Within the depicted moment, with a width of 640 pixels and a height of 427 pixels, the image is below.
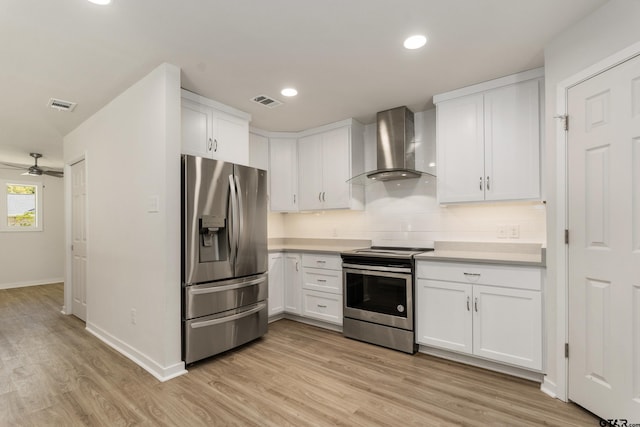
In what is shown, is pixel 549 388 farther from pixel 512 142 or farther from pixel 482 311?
pixel 512 142

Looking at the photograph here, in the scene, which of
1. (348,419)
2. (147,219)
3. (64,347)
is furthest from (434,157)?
(64,347)

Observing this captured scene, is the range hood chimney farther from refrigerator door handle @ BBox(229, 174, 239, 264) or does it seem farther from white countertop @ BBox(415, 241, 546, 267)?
refrigerator door handle @ BBox(229, 174, 239, 264)

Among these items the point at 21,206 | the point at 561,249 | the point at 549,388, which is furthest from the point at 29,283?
the point at 561,249

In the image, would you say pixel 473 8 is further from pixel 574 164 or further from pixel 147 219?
pixel 147 219

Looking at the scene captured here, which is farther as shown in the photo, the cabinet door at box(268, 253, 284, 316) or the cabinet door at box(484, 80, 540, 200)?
the cabinet door at box(268, 253, 284, 316)

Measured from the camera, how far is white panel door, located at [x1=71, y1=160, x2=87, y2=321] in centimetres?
404

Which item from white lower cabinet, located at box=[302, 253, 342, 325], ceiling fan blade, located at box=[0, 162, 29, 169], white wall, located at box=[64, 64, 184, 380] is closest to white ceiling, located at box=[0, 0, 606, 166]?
white wall, located at box=[64, 64, 184, 380]

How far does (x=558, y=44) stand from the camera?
2.17 m

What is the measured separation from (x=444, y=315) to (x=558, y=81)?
196 cm

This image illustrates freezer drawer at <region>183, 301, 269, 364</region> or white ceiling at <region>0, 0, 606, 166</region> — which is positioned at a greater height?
white ceiling at <region>0, 0, 606, 166</region>

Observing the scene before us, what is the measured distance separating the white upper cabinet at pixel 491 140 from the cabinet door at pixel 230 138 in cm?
202

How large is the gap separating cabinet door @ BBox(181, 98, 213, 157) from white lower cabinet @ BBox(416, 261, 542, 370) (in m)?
2.34

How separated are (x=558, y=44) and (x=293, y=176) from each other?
9.75 ft

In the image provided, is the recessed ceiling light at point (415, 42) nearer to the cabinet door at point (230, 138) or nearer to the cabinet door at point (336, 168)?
the cabinet door at point (336, 168)
